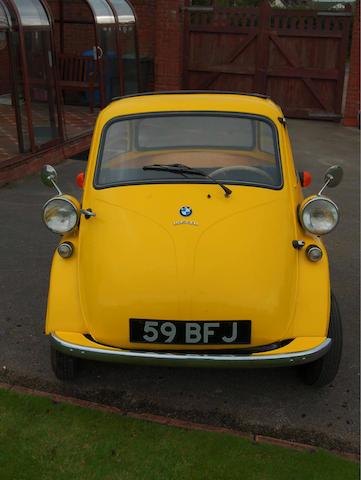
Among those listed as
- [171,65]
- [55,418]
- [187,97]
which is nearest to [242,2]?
[171,65]

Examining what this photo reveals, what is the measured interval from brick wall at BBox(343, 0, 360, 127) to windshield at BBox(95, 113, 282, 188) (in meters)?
9.13

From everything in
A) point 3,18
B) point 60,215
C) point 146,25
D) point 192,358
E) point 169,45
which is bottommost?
point 192,358

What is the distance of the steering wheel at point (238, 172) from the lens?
13.9 ft

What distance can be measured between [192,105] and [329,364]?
223 cm

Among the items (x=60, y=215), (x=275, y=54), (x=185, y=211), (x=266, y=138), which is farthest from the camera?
(x=275, y=54)

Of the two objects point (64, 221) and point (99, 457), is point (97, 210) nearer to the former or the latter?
point (64, 221)

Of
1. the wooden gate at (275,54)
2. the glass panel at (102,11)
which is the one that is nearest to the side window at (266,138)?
the glass panel at (102,11)

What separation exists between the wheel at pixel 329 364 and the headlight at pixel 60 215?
190 cm

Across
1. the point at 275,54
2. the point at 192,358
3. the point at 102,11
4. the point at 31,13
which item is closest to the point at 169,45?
the point at 102,11

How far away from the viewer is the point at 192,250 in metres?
3.59

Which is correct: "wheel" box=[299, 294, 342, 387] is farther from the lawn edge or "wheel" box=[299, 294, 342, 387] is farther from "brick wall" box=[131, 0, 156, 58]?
"brick wall" box=[131, 0, 156, 58]

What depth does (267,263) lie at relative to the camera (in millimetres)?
3600

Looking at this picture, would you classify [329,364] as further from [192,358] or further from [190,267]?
[190,267]

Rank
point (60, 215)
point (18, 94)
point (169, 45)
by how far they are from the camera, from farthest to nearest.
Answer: point (169, 45), point (18, 94), point (60, 215)
